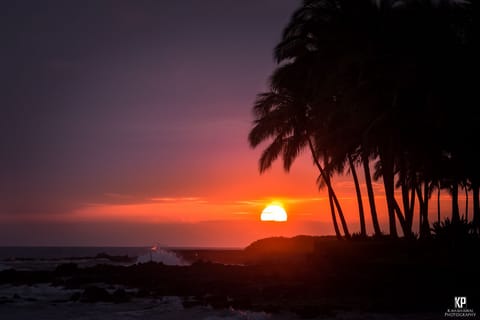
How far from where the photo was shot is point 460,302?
57.5ft

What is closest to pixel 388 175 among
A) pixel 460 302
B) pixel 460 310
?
pixel 460 302

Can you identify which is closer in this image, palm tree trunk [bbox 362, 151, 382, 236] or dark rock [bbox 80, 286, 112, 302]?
dark rock [bbox 80, 286, 112, 302]

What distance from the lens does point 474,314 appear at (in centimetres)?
1580

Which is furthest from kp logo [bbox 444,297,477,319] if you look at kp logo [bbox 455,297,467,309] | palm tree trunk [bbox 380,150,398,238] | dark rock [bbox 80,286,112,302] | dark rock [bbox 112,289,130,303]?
dark rock [bbox 80,286,112,302]

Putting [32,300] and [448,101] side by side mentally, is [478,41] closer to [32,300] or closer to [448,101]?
[448,101]

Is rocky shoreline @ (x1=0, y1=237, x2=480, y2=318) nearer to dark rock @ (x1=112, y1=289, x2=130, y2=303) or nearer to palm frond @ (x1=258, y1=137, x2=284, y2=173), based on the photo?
dark rock @ (x1=112, y1=289, x2=130, y2=303)

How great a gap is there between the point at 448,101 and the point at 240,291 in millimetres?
11571

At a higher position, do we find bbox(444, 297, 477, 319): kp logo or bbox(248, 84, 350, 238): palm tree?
bbox(248, 84, 350, 238): palm tree

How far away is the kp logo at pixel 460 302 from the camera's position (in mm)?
17195

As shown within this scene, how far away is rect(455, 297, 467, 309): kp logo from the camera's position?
56.4ft

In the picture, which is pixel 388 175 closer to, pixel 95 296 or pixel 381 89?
pixel 381 89

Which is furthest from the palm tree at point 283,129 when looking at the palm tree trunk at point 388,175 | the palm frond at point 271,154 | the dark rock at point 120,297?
the dark rock at point 120,297

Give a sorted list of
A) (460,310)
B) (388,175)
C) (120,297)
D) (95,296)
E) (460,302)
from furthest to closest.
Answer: (388,175), (95,296), (120,297), (460,302), (460,310)

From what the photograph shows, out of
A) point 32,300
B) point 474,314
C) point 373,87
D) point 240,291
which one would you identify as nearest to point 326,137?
point 373,87
